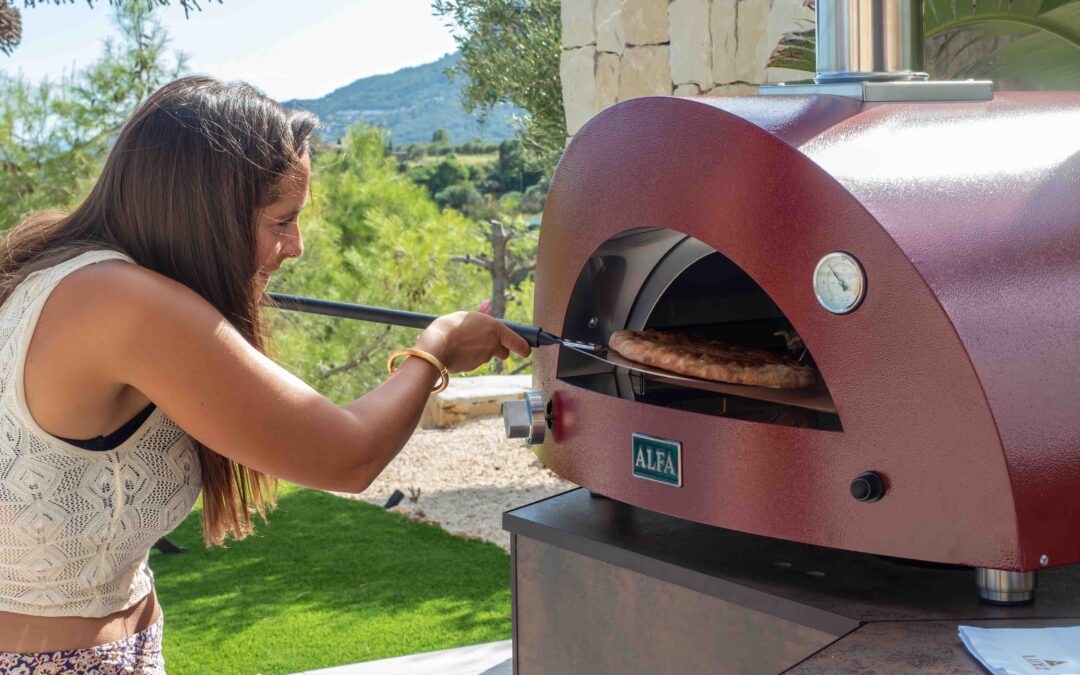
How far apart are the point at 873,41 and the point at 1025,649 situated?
0.93 metres

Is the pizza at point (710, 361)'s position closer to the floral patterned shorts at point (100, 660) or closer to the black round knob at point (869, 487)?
the black round knob at point (869, 487)

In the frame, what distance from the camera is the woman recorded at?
1437mm

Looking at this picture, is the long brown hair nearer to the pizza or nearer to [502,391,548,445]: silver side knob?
[502,391,548,445]: silver side knob

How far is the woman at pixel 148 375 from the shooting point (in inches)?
56.6

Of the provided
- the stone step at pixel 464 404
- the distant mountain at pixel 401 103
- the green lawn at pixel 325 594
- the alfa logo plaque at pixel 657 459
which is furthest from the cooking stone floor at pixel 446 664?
the distant mountain at pixel 401 103

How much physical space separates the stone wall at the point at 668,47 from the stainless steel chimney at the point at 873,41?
2092 millimetres

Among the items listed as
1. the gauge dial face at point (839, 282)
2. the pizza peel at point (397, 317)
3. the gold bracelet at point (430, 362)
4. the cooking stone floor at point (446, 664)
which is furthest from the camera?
the cooking stone floor at point (446, 664)

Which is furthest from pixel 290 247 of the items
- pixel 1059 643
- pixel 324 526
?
pixel 324 526

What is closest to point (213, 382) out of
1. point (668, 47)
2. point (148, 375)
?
point (148, 375)

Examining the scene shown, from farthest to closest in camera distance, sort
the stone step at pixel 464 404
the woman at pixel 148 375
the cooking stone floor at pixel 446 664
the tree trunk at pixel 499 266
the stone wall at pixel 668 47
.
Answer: the tree trunk at pixel 499 266 → the stone step at pixel 464 404 → the stone wall at pixel 668 47 → the cooking stone floor at pixel 446 664 → the woman at pixel 148 375

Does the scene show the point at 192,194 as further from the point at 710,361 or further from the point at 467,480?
the point at 467,480

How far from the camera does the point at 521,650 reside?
6.49ft

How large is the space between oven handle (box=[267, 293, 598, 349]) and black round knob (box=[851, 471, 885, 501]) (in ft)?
1.84

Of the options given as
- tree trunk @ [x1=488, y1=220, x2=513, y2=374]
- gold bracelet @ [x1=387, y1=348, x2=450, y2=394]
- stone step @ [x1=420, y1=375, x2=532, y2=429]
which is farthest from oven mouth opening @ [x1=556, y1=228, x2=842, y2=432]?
tree trunk @ [x1=488, y1=220, x2=513, y2=374]
